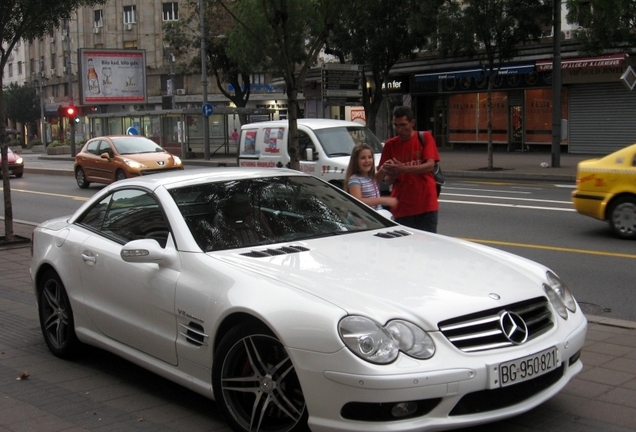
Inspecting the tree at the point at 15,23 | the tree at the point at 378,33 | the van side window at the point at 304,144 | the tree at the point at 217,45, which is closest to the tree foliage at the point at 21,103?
the tree at the point at 217,45

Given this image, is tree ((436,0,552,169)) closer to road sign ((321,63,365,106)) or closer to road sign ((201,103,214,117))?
road sign ((321,63,365,106))

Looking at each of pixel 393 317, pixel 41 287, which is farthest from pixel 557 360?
pixel 41 287

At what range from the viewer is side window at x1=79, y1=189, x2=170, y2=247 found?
17.5 ft

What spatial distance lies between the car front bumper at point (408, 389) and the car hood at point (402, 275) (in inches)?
9.3

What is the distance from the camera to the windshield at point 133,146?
23.2 metres

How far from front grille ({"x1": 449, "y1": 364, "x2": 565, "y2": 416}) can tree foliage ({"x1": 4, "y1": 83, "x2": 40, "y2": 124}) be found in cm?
8161

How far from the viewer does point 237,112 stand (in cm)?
3859

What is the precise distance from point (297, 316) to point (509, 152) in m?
33.7

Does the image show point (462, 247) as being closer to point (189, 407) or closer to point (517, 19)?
point (189, 407)

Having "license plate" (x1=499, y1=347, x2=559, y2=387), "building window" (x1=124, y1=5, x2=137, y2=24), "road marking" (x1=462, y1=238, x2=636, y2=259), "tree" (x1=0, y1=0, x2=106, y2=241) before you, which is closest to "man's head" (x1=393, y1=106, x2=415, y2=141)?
"license plate" (x1=499, y1=347, x2=559, y2=387)

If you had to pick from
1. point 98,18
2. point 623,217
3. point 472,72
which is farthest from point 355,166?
point 98,18

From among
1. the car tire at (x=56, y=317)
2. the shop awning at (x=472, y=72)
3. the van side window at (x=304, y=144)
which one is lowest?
the car tire at (x=56, y=317)

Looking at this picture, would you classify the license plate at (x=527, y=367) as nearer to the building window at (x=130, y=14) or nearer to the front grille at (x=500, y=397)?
the front grille at (x=500, y=397)

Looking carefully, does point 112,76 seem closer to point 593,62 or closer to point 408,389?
point 593,62
